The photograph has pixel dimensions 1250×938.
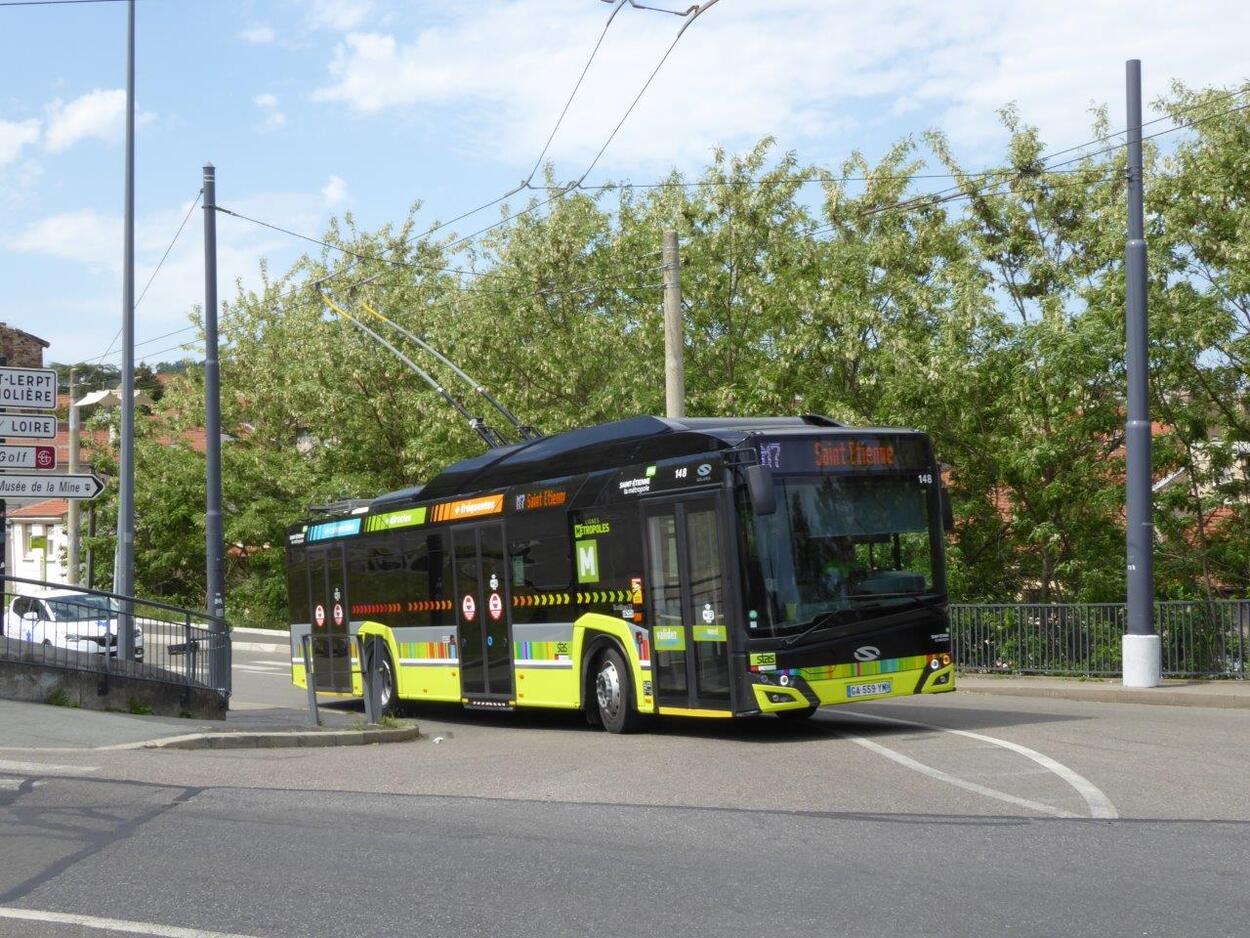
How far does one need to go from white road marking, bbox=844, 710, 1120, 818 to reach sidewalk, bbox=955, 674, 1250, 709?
4.51 m

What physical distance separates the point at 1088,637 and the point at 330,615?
36.0 ft

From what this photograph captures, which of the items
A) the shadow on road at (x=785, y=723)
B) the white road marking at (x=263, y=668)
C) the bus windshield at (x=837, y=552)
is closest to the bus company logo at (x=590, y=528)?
the shadow on road at (x=785, y=723)

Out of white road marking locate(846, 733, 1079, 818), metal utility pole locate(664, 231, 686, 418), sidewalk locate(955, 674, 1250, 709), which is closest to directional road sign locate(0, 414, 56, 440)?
white road marking locate(846, 733, 1079, 818)

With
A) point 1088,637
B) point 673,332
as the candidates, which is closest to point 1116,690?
point 1088,637

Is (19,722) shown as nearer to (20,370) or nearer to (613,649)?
(20,370)

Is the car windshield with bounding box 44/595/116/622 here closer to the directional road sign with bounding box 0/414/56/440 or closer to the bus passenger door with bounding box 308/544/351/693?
the directional road sign with bounding box 0/414/56/440

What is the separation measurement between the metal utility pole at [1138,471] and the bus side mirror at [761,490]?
8.41m

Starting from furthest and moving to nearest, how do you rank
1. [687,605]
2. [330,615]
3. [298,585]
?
[298,585]
[330,615]
[687,605]

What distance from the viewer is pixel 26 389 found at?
16000 millimetres

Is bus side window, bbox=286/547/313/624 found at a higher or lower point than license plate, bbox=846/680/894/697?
higher

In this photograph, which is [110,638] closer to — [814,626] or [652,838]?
[814,626]

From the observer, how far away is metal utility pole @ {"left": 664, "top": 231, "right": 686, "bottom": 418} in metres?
22.8

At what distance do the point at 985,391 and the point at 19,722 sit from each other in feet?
58.5

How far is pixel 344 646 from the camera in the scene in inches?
861
